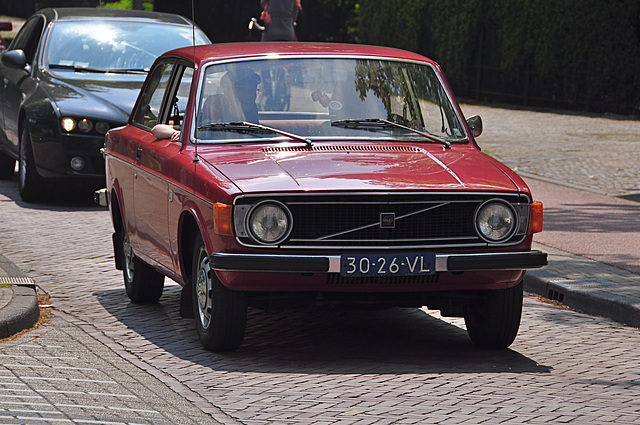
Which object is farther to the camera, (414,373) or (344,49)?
(344,49)

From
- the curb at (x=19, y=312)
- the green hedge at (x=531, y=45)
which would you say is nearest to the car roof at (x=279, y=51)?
the curb at (x=19, y=312)

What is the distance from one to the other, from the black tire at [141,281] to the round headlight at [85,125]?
13.6 ft

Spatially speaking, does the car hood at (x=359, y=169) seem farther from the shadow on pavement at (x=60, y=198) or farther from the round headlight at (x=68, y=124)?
the shadow on pavement at (x=60, y=198)

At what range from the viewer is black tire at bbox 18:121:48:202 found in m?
12.8

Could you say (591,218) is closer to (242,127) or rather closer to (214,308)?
(242,127)

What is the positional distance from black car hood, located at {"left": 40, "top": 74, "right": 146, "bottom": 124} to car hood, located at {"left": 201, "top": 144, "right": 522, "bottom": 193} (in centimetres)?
557

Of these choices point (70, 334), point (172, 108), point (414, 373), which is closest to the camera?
point (414, 373)

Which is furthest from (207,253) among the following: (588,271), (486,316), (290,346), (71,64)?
(71,64)

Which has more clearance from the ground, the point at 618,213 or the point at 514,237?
the point at 514,237

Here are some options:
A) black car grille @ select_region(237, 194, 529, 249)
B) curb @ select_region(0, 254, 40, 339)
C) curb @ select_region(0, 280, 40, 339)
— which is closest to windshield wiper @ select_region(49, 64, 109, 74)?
curb @ select_region(0, 254, 40, 339)

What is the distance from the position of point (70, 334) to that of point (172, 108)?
1546 millimetres

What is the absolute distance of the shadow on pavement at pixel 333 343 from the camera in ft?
21.7

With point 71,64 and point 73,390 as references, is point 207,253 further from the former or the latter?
point 71,64

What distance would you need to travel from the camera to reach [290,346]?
7.07 metres
